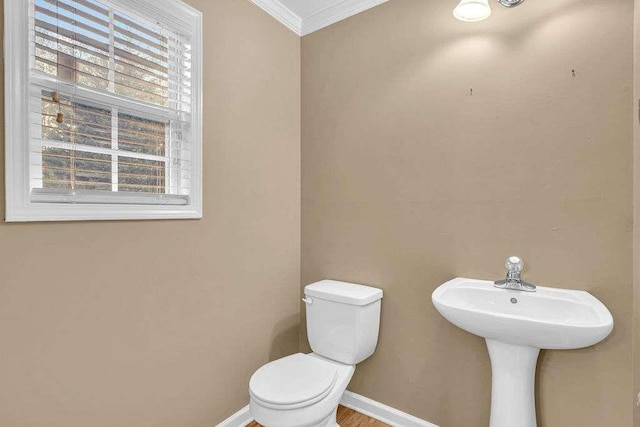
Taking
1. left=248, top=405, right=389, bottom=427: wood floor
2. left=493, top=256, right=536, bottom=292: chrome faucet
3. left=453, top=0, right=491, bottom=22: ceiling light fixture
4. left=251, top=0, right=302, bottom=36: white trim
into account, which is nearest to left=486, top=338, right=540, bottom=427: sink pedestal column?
left=493, top=256, right=536, bottom=292: chrome faucet

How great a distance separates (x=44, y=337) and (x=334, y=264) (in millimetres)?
1418

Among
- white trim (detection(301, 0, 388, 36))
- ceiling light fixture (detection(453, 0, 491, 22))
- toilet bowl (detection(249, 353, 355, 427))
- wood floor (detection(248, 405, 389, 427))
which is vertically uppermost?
white trim (detection(301, 0, 388, 36))

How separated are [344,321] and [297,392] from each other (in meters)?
0.45

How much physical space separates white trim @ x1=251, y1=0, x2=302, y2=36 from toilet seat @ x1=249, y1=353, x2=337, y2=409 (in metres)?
2.01

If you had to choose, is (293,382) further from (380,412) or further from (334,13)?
(334,13)

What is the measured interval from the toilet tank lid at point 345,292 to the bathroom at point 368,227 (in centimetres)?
8

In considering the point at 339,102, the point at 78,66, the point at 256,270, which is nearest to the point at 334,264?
the point at 256,270

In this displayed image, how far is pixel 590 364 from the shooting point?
1.39 metres

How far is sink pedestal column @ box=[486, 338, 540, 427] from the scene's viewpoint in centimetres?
137

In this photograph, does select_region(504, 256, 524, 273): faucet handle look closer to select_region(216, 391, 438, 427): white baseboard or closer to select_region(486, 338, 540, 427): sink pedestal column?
select_region(486, 338, 540, 427): sink pedestal column

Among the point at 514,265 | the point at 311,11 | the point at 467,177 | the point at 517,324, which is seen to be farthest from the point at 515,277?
the point at 311,11

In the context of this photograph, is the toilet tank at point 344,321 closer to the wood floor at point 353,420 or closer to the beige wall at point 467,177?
the beige wall at point 467,177

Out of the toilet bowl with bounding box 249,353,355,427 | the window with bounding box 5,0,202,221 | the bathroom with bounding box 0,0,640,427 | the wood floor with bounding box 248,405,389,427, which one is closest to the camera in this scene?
the window with bounding box 5,0,202,221

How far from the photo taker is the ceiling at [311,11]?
1.98 meters
